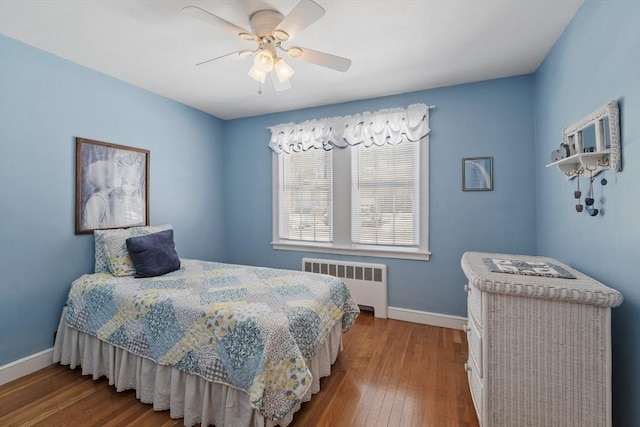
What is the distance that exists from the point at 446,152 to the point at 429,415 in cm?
233

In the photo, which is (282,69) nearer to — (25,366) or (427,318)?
(427,318)

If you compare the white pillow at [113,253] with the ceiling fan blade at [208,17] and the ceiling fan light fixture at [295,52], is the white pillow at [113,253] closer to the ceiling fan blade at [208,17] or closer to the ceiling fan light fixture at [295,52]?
the ceiling fan blade at [208,17]

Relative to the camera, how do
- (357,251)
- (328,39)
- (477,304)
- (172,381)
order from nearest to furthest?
(477,304), (172,381), (328,39), (357,251)

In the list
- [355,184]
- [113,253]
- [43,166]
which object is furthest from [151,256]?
[355,184]

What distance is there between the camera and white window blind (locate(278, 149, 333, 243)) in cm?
350

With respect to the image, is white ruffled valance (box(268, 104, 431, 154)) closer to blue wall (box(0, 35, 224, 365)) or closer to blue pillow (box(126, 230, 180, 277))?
blue wall (box(0, 35, 224, 365))

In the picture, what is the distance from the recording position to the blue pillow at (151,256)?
2.40 m

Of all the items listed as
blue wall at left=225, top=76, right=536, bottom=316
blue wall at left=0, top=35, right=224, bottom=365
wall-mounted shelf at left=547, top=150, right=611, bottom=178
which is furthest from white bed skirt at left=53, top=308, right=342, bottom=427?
wall-mounted shelf at left=547, top=150, right=611, bottom=178

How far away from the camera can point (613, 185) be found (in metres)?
1.41

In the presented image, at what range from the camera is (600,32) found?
4.98 feet

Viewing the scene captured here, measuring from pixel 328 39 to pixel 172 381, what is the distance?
100 inches

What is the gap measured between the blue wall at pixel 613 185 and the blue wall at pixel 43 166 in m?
3.69

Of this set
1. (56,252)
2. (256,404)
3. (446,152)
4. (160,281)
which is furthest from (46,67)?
(446,152)

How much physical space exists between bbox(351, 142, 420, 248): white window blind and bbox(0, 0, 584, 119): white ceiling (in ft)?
2.32
